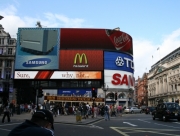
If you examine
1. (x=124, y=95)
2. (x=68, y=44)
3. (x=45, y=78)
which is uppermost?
(x=68, y=44)

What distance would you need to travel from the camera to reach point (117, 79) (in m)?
73.2

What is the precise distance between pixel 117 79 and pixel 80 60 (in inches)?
505

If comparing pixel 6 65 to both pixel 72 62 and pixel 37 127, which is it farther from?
pixel 37 127

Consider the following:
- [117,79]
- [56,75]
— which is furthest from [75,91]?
[117,79]

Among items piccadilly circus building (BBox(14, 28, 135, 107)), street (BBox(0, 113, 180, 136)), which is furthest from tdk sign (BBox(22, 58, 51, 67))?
street (BBox(0, 113, 180, 136))

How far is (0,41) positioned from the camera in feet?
237

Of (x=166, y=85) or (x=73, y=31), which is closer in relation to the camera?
(x=73, y=31)

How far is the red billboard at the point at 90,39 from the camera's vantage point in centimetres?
7329

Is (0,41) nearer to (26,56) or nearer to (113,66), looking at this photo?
(26,56)

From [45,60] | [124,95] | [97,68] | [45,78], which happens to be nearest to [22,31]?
[45,60]

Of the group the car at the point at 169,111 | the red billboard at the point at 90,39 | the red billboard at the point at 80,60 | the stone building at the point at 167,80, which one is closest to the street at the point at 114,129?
the car at the point at 169,111

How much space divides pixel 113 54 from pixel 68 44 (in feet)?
46.8

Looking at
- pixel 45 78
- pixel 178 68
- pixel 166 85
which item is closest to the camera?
pixel 45 78

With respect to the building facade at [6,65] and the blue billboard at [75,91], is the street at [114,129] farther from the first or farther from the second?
the building facade at [6,65]
